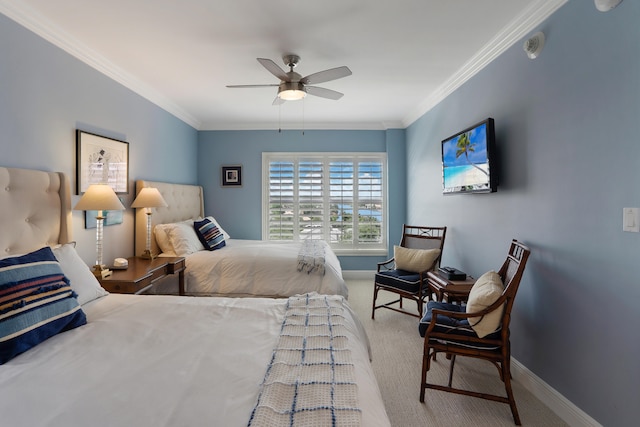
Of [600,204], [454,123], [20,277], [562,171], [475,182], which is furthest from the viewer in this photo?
[454,123]

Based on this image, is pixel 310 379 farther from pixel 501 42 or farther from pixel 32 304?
pixel 501 42

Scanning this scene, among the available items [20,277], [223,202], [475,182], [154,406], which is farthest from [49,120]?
[475,182]

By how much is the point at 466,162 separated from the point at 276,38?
2.00 metres

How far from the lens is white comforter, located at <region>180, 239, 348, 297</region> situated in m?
3.04

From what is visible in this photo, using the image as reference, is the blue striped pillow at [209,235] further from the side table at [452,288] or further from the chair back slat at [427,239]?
the side table at [452,288]

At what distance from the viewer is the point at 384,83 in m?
3.35

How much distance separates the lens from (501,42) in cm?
240

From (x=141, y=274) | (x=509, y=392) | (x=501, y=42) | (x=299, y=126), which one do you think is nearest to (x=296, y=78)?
(x=501, y=42)

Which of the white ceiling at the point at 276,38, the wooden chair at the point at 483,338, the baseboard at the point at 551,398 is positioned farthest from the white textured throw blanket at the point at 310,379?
the white ceiling at the point at 276,38

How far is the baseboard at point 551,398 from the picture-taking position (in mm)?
1760

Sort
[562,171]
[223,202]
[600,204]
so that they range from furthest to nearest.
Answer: [223,202]
[562,171]
[600,204]

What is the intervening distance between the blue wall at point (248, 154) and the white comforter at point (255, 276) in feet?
6.01

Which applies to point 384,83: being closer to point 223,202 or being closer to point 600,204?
point 600,204

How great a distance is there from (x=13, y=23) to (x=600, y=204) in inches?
148
